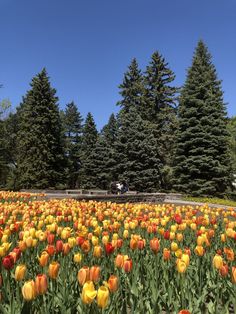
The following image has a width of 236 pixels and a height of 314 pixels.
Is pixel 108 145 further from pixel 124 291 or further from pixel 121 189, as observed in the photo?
pixel 124 291

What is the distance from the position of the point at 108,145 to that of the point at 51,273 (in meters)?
40.5

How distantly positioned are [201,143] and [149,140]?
7.03m

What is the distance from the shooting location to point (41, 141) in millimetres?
38656

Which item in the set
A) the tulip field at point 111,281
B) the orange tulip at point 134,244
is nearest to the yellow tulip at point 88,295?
the tulip field at point 111,281

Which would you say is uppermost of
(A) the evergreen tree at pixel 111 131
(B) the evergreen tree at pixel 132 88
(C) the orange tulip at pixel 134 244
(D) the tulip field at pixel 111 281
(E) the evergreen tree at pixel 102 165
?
(B) the evergreen tree at pixel 132 88

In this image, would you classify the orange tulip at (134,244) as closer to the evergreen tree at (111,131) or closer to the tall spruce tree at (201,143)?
the tall spruce tree at (201,143)

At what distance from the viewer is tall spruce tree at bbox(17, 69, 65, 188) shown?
3694 cm

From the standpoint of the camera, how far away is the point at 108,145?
1700 inches

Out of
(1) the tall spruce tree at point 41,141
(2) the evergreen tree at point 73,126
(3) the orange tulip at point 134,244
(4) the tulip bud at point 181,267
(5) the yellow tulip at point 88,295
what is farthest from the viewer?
(2) the evergreen tree at point 73,126

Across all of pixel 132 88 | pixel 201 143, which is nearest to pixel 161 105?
pixel 132 88

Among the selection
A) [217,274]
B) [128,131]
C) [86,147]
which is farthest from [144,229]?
[86,147]

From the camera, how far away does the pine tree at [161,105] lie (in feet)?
133

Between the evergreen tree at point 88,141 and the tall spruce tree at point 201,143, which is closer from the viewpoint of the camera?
the tall spruce tree at point 201,143

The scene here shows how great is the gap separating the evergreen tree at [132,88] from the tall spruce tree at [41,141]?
10511 mm
